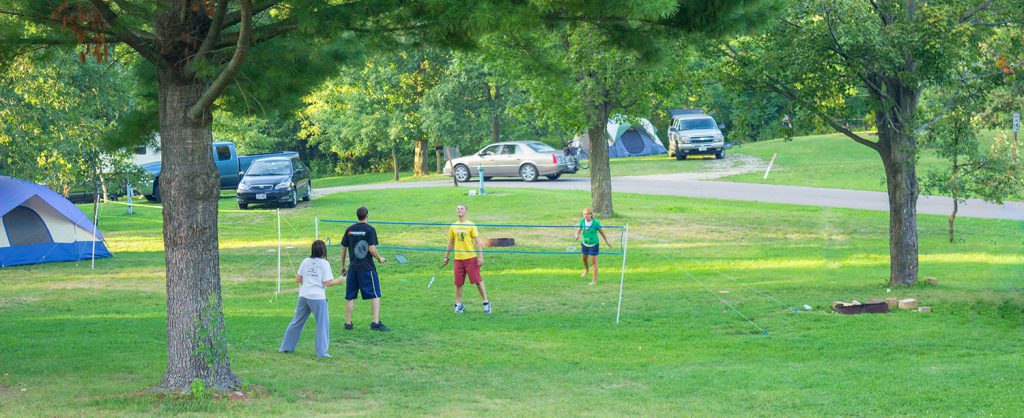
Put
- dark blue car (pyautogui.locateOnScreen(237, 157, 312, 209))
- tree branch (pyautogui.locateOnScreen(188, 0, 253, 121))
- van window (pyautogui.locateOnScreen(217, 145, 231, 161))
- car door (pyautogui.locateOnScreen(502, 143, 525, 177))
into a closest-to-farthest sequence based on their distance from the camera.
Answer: tree branch (pyautogui.locateOnScreen(188, 0, 253, 121)), dark blue car (pyautogui.locateOnScreen(237, 157, 312, 209)), car door (pyautogui.locateOnScreen(502, 143, 525, 177)), van window (pyautogui.locateOnScreen(217, 145, 231, 161))

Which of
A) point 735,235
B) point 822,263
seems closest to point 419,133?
point 735,235

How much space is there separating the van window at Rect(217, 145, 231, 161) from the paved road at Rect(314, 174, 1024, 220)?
405cm

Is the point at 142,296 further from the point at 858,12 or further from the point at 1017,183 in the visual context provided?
the point at 1017,183

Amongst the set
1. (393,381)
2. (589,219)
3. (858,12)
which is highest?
(858,12)

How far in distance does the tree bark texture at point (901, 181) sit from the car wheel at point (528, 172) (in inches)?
805

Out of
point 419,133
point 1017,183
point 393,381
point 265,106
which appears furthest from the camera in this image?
point 419,133

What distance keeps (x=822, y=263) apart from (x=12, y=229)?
50.1 ft

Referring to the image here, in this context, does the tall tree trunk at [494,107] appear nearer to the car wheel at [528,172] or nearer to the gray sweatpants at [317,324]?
the car wheel at [528,172]

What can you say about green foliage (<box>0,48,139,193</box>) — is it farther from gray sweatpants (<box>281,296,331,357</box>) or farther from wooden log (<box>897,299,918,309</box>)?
wooden log (<box>897,299,918,309</box>)

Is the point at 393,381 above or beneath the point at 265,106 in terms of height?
beneath

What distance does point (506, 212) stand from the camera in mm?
26203

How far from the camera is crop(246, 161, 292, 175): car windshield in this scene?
96.2 ft

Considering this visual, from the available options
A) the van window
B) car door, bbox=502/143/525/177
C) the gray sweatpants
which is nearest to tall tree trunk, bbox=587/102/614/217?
car door, bbox=502/143/525/177

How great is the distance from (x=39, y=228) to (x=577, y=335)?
12.1 m
